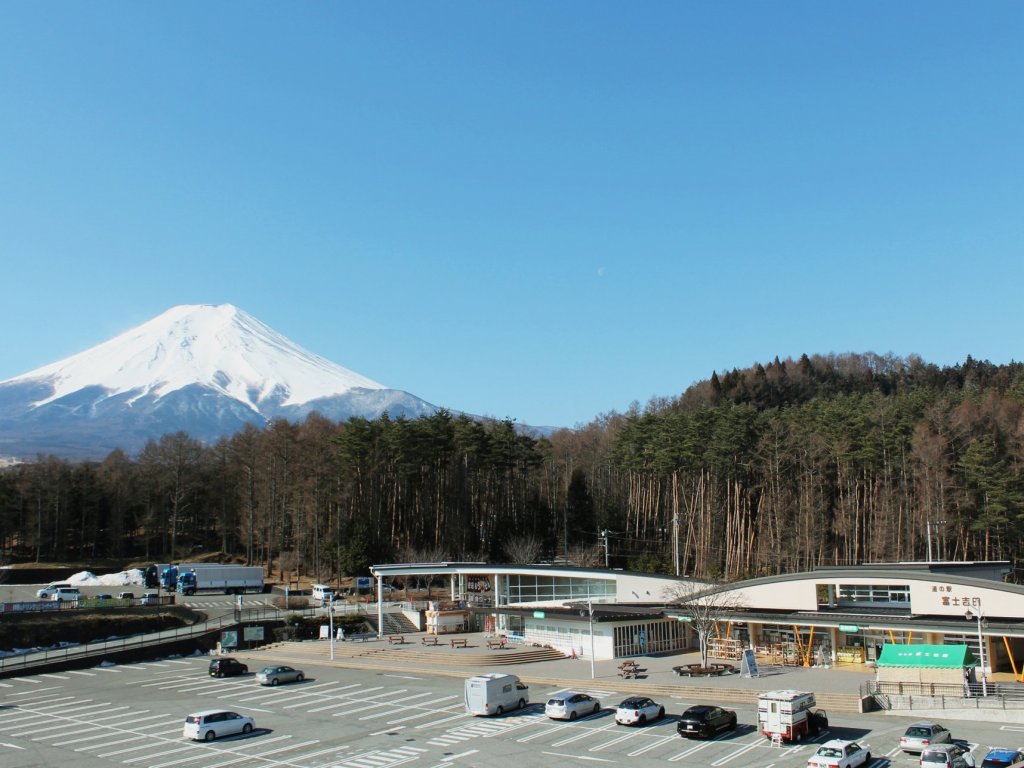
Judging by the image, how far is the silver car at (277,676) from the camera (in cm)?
3422

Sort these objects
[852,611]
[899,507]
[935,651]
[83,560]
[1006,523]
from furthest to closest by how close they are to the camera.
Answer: [83,560], [899,507], [1006,523], [852,611], [935,651]

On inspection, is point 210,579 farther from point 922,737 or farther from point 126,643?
point 922,737

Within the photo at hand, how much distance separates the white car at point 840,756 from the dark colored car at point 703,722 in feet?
12.2

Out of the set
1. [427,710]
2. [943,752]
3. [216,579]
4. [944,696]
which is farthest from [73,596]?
[943,752]

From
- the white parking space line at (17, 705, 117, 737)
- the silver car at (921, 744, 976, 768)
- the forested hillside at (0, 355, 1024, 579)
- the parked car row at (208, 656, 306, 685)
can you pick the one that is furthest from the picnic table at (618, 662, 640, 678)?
the forested hillside at (0, 355, 1024, 579)

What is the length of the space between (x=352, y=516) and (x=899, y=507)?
41.9m

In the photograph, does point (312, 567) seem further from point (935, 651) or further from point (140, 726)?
point (935, 651)

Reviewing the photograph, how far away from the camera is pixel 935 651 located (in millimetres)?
28953

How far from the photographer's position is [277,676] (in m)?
34.4

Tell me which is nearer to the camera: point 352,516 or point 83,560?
point 352,516

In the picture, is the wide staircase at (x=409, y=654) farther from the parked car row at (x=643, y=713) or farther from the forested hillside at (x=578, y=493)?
the forested hillside at (x=578, y=493)

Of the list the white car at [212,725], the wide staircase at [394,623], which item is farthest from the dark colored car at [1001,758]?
the wide staircase at [394,623]

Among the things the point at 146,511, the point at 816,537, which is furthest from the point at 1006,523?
the point at 146,511

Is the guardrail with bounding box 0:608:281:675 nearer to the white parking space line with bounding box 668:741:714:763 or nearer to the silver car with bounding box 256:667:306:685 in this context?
the silver car with bounding box 256:667:306:685
